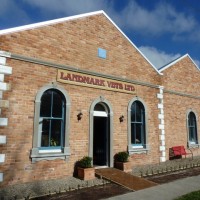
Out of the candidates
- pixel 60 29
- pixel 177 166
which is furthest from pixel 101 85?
pixel 177 166

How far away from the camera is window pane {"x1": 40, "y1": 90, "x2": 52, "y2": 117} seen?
8.94 m

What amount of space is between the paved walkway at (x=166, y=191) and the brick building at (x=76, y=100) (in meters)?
3.22

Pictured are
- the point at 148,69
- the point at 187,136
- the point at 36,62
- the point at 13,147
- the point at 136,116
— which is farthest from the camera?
the point at 187,136

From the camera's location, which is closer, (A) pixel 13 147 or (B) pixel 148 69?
(A) pixel 13 147

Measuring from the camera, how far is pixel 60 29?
9773mm

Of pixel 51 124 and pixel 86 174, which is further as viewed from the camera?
pixel 51 124

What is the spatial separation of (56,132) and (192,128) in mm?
10332

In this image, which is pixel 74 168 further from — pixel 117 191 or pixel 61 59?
pixel 61 59

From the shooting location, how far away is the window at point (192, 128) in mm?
15508

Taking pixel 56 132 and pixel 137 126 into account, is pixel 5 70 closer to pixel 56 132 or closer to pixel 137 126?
pixel 56 132

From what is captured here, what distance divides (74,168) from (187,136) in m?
8.57

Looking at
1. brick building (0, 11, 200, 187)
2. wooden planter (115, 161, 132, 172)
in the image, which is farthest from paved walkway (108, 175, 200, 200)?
brick building (0, 11, 200, 187)

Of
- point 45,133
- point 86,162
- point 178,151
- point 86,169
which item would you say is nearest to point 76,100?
point 45,133

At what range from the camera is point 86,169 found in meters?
8.72
